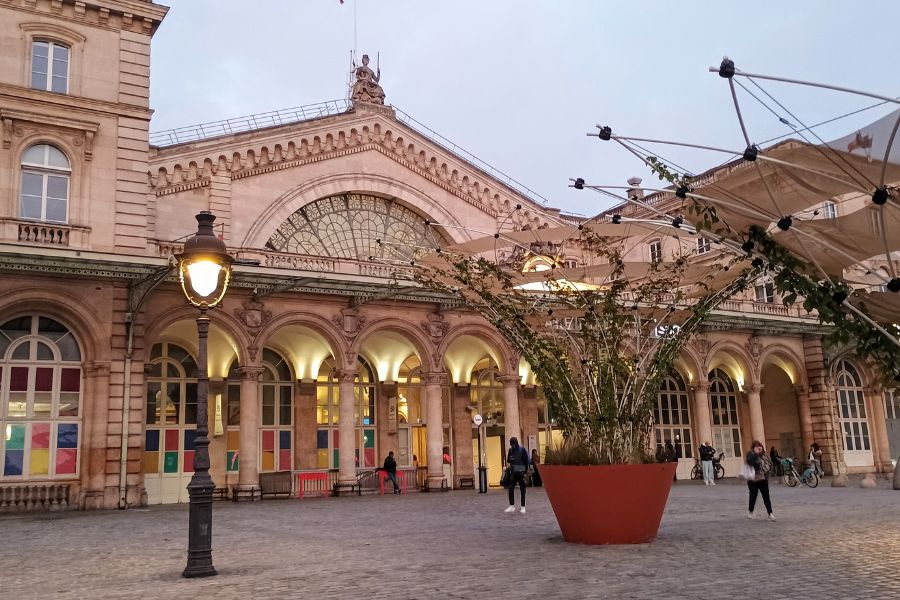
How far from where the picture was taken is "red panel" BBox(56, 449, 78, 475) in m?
23.9

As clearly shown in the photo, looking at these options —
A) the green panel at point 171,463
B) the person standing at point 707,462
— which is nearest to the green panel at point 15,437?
the green panel at point 171,463

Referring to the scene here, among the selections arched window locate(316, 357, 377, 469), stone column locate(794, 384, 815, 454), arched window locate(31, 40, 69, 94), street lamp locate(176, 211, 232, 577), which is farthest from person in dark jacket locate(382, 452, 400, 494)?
stone column locate(794, 384, 815, 454)

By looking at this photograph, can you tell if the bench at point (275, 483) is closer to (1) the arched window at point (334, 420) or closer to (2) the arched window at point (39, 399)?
(1) the arched window at point (334, 420)

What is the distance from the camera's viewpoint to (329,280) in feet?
87.2

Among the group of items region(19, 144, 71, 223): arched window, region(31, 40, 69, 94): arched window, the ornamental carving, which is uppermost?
region(31, 40, 69, 94): arched window

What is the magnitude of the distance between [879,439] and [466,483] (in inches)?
854

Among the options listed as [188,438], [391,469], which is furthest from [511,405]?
[188,438]

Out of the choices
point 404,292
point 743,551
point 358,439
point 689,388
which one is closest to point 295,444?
point 358,439

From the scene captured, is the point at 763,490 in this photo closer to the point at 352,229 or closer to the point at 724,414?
the point at 352,229

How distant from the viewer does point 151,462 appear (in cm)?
2833

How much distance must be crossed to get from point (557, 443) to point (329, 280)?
47.6 ft

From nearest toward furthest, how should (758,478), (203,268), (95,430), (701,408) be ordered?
(203,268) → (758,478) → (95,430) → (701,408)

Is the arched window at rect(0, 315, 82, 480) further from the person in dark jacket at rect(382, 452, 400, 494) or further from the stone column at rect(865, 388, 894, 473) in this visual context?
the stone column at rect(865, 388, 894, 473)

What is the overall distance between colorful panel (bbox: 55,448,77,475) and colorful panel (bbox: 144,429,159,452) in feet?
13.9
